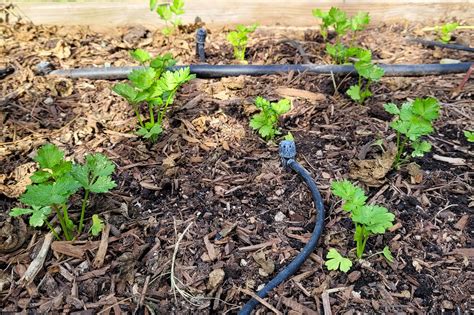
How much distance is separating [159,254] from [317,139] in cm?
118

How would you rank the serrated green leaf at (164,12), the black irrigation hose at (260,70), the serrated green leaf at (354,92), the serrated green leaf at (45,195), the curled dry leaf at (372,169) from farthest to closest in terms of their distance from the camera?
the serrated green leaf at (164,12) < the black irrigation hose at (260,70) < the serrated green leaf at (354,92) < the curled dry leaf at (372,169) < the serrated green leaf at (45,195)

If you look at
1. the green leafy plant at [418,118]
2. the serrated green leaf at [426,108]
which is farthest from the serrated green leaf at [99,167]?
the serrated green leaf at [426,108]

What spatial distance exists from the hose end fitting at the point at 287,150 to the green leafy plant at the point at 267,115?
191 millimetres

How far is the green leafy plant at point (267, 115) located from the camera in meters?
2.54

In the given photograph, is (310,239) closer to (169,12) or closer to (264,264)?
(264,264)

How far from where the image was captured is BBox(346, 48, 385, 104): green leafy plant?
270cm

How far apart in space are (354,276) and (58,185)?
4.35 feet

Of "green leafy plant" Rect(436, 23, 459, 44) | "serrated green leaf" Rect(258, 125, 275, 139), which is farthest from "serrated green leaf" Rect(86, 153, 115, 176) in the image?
"green leafy plant" Rect(436, 23, 459, 44)

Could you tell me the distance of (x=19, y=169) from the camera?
243 centimetres

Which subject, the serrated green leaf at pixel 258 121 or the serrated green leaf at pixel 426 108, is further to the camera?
the serrated green leaf at pixel 258 121

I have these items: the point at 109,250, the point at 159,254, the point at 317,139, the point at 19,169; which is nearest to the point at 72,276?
the point at 109,250

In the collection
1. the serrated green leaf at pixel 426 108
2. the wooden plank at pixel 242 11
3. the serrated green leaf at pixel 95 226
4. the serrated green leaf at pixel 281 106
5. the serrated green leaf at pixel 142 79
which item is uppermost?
the wooden plank at pixel 242 11

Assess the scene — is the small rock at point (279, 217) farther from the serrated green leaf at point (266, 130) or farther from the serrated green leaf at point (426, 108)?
the serrated green leaf at point (426, 108)

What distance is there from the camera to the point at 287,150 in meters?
2.39
